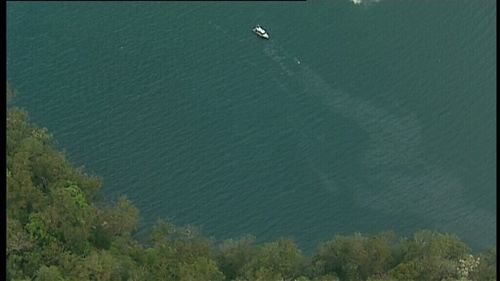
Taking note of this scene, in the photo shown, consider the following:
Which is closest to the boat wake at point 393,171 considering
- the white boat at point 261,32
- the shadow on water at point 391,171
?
the shadow on water at point 391,171

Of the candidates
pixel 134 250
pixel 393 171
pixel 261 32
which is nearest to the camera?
pixel 134 250

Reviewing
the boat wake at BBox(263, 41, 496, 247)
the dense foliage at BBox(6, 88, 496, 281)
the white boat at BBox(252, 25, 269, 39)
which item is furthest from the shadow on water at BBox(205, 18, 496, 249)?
the dense foliage at BBox(6, 88, 496, 281)

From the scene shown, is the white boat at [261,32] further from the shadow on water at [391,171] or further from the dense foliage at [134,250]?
the dense foliage at [134,250]

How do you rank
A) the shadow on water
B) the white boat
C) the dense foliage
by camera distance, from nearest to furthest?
1. the dense foliage
2. the shadow on water
3. the white boat

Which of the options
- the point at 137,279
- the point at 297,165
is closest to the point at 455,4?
the point at 297,165

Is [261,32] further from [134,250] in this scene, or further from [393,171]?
[134,250]

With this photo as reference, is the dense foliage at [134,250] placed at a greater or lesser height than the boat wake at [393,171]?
lesser

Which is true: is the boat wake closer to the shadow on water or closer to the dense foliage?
the shadow on water

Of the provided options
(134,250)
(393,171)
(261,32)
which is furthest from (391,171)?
(134,250)
